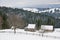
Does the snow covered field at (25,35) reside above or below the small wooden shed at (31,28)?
below

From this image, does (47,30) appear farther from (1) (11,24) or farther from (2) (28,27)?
(1) (11,24)

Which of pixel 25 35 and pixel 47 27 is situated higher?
pixel 47 27

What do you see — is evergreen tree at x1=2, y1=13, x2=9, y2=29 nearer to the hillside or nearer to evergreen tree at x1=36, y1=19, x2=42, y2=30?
the hillside

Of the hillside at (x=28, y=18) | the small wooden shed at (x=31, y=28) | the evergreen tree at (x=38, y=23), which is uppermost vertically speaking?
the hillside at (x=28, y=18)

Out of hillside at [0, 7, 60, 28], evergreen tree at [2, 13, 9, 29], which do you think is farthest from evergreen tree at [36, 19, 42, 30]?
evergreen tree at [2, 13, 9, 29]

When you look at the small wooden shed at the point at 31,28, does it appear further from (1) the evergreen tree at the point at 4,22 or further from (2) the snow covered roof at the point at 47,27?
(1) the evergreen tree at the point at 4,22

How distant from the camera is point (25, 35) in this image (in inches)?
88.8

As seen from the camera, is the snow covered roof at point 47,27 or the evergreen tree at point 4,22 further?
the evergreen tree at point 4,22

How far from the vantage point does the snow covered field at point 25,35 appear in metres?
2.16

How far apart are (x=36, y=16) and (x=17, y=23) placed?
0.29 meters

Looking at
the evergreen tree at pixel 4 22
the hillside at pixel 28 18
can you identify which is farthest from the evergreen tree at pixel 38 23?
the evergreen tree at pixel 4 22

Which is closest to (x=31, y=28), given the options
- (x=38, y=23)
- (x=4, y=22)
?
(x=38, y=23)

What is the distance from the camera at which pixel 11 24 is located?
231 centimetres

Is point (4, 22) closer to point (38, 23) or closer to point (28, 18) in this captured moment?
point (28, 18)
